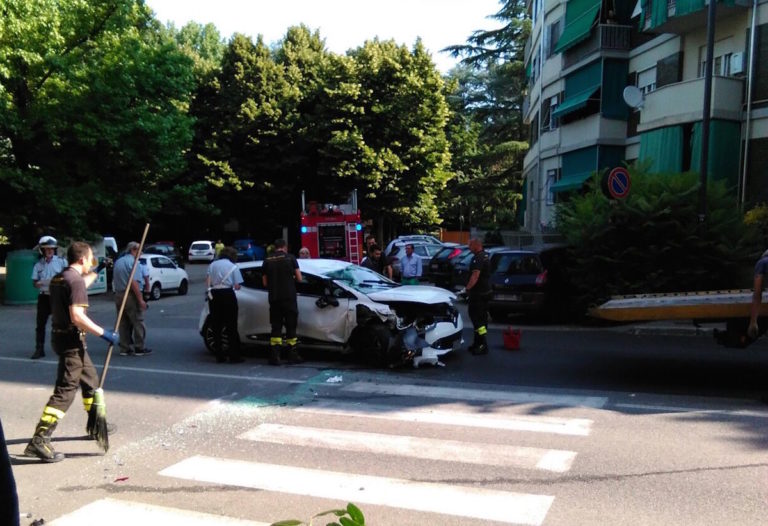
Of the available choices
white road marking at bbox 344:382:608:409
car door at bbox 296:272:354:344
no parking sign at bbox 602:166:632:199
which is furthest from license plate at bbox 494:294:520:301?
white road marking at bbox 344:382:608:409

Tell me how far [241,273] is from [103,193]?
12.2 metres

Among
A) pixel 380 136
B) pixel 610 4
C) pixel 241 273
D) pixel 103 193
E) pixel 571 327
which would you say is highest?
pixel 610 4

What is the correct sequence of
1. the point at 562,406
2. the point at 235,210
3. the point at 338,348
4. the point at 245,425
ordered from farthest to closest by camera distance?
the point at 235,210 → the point at 338,348 → the point at 562,406 → the point at 245,425

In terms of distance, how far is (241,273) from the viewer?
10.5 m

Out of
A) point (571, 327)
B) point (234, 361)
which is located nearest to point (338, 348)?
point (234, 361)

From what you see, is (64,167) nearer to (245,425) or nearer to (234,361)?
(234,361)

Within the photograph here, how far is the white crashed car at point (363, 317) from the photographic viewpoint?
9148 millimetres

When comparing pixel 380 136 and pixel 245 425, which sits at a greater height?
pixel 380 136

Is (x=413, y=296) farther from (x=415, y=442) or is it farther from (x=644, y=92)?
(x=644, y=92)

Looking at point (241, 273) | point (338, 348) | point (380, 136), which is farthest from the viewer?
point (380, 136)

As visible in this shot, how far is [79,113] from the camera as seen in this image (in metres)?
19.4

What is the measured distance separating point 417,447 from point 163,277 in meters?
16.8

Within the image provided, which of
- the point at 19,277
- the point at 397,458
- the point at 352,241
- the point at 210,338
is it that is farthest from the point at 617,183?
the point at 19,277

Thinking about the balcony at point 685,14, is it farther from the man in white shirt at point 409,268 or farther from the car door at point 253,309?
the car door at point 253,309
